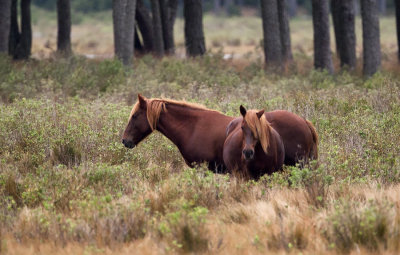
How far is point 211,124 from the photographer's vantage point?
31.9 feet

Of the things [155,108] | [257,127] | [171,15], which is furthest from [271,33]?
[257,127]

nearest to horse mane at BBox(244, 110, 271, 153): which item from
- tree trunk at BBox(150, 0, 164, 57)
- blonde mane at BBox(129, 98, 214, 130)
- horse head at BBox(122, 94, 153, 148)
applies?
blonde mane at BBox(129, 98, 214, 130)

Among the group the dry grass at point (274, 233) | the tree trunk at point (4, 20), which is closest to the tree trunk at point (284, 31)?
the tree trunk at point (4, 20)

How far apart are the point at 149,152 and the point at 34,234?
13.7ft

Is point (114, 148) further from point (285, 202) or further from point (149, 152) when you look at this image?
point (285, 202)

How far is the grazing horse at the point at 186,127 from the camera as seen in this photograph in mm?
9555

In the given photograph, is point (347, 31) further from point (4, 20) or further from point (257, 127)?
point (257, 127)

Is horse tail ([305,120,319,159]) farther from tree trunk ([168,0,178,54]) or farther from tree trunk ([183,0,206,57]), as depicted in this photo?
tree trunk ([168,0,178,54])

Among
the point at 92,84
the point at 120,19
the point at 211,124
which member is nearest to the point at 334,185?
the point at 211,124

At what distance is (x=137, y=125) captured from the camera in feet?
32.6

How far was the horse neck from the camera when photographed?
9773 mm

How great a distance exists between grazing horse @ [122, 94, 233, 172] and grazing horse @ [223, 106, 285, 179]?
47cm

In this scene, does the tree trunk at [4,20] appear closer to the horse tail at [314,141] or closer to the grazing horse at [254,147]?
the grazing horse at [254,147]

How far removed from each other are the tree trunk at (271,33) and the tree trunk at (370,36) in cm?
288
